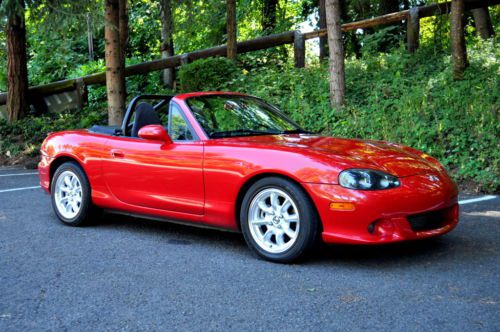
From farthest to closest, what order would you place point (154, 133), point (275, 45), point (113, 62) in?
point (275, 45) → point (113, 62) → point (154, 133)

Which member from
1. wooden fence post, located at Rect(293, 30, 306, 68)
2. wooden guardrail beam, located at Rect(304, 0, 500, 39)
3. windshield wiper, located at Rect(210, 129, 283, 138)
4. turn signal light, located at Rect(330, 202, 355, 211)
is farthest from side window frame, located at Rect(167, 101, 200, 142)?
wooden fence post, located at Rect(293, 30, 306, 68)

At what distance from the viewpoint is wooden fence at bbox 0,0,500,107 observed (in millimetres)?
13164

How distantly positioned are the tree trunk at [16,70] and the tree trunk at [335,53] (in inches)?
378

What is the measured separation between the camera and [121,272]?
4.45 metres

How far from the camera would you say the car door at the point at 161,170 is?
16.7 feet

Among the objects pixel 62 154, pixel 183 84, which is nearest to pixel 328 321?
pixel 62 154

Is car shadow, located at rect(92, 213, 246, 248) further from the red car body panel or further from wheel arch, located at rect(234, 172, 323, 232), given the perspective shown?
wheel arch, located at rect(234, 172, 323, 232)

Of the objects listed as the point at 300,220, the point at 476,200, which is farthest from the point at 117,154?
the point at 476,200

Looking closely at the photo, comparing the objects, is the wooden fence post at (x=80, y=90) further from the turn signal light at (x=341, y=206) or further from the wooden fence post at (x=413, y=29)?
the turn signal light at (x=341, y=206)

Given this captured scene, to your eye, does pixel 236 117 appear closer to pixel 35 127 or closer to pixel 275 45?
pixel 275 45

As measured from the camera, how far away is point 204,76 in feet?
46.2

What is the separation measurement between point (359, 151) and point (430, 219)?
31.3 inches

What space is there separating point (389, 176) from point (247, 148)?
1.20m

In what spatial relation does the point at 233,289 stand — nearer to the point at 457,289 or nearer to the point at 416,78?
the point at 457,289
